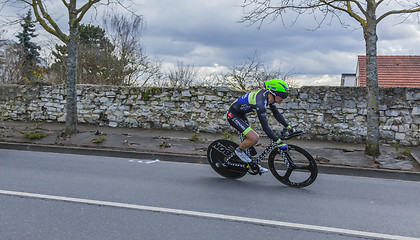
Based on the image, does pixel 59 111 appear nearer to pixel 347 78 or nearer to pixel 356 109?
pixel 356 109

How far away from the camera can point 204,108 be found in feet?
45.9

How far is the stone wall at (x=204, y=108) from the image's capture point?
1219 cm

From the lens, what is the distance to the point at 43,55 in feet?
120

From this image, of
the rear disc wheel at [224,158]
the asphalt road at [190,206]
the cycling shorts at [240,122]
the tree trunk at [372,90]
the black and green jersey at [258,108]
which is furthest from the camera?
the tree trunk at [372,90]

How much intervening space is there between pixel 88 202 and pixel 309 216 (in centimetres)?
301

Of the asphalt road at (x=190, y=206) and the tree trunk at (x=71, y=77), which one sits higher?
the tree trunk at (x=71, y=77)

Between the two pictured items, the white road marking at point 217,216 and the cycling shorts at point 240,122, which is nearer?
the white road marking at point 217,216

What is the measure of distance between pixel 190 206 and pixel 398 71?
2521 centimetres

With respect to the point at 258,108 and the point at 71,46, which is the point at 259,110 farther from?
the point at 71,46

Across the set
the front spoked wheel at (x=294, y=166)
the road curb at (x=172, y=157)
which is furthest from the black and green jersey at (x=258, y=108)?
the road curb at (x=172, y=157)

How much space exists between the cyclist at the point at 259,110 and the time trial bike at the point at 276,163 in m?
0.15

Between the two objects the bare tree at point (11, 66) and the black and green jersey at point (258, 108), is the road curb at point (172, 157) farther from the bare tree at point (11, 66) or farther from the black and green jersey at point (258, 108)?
the bare tree at point (11, 66)

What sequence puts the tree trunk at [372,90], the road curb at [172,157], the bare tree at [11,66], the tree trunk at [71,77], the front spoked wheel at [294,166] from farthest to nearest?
the bare tree at [11,66]
the tree trunk at [71,77]
the tree trunk at [372,90]
the road curb at [172,157]
the front spoked wheel at [294,166]

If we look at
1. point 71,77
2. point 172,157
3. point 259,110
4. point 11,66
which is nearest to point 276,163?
point 259,110
